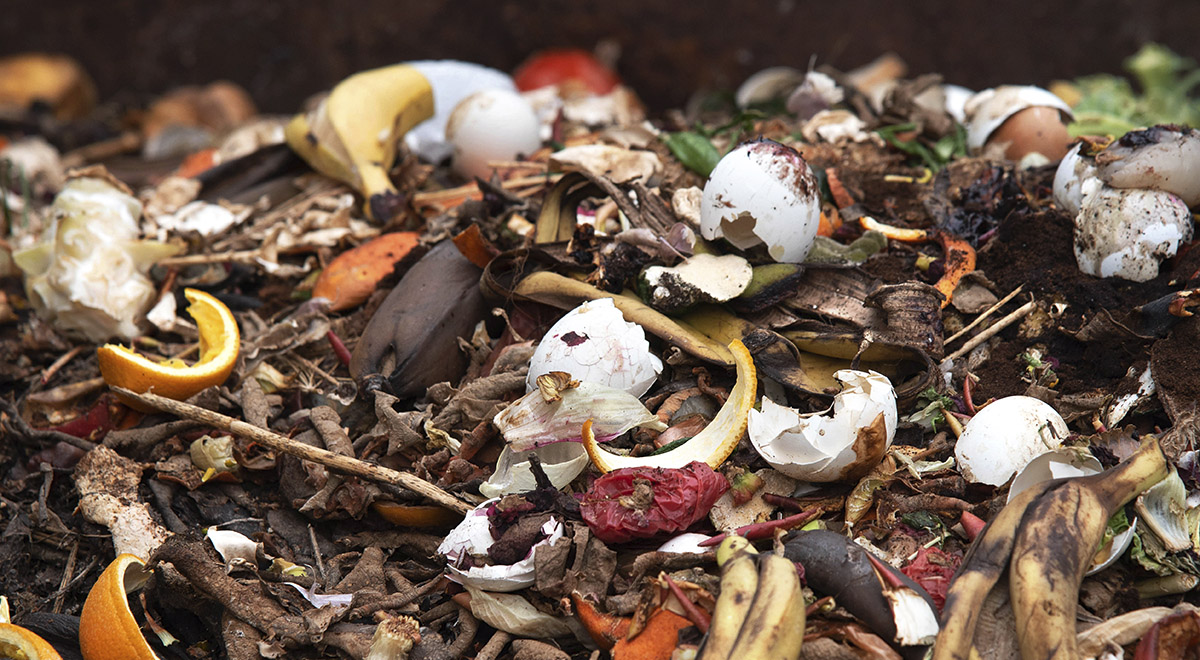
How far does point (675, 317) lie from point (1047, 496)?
80 cm

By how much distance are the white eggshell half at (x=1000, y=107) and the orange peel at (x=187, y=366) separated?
2.15m

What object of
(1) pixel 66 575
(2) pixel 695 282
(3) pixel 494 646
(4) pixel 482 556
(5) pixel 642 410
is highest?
(2) pixel 695 282

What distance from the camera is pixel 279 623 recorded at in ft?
5.01

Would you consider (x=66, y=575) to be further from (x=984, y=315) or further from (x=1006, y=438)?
(x=984, y=315)

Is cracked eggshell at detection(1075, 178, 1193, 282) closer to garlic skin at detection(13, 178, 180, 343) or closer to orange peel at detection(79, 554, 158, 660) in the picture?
orange peel at detection(79, 554, 158, 660)

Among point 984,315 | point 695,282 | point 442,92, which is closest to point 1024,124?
point 984,315

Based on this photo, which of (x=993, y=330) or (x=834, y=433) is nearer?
(x=834, y=433)

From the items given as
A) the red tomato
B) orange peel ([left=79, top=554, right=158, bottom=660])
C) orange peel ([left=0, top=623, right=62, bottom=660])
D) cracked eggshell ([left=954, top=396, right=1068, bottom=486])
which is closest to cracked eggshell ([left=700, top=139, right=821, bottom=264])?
cracked eggshell ([left=954, top=396, right=1068, bottom=486])

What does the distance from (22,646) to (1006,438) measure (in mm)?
1728

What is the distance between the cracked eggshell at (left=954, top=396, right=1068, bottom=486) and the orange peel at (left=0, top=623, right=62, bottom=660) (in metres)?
1.62

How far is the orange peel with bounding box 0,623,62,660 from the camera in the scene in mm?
1483

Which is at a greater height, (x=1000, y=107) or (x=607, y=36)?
(x=1000, y=107)

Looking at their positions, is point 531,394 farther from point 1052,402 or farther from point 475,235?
point 1052,402

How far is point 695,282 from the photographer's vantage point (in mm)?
1855
